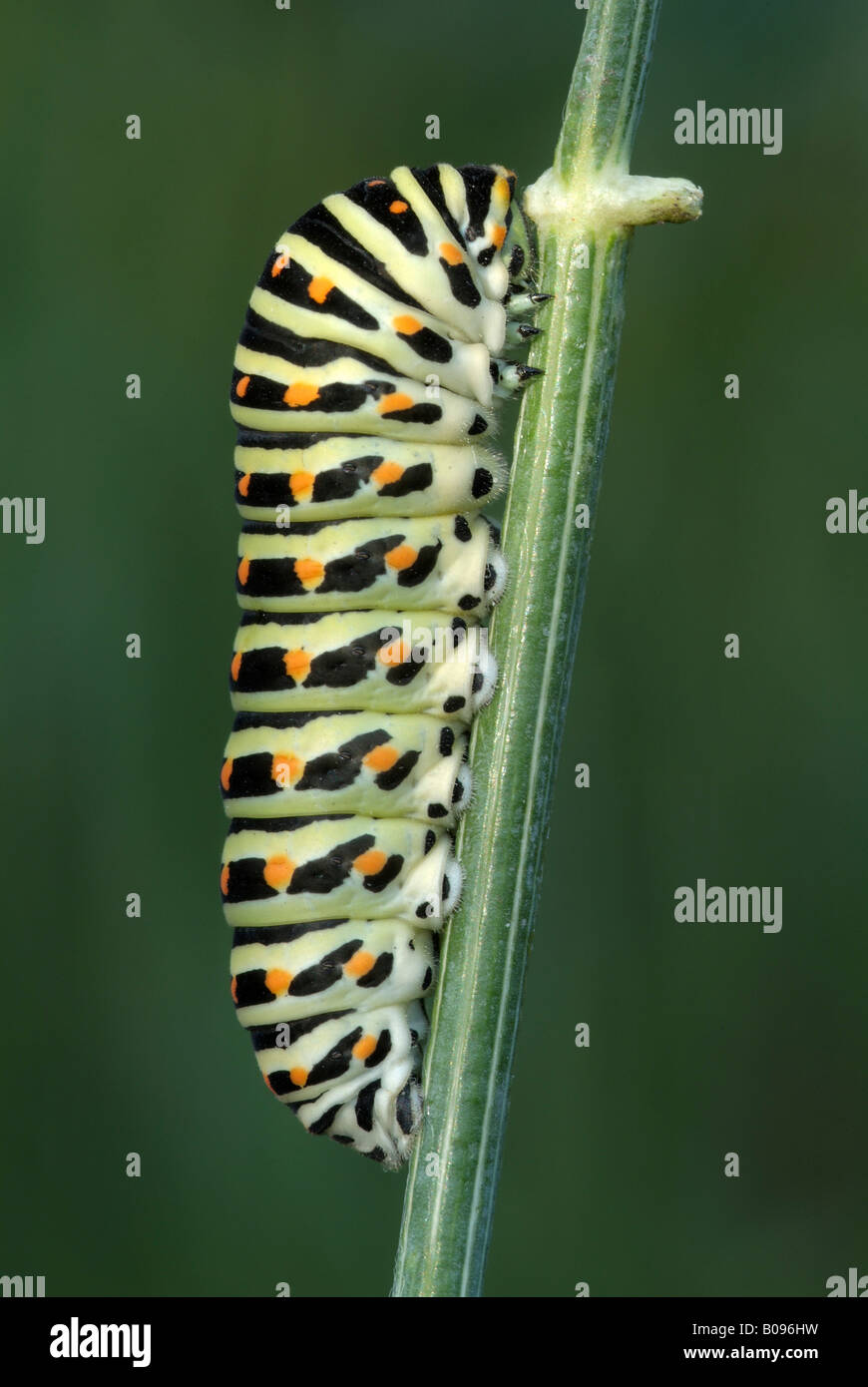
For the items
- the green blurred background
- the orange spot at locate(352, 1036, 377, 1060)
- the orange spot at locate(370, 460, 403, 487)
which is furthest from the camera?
the green blurred background

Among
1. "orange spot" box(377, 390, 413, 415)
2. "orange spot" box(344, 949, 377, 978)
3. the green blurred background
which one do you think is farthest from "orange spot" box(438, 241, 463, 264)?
the green blurred background

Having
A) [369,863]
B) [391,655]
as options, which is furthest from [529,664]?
[369,863]

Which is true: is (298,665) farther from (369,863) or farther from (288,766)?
(369,863)

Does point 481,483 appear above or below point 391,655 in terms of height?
above

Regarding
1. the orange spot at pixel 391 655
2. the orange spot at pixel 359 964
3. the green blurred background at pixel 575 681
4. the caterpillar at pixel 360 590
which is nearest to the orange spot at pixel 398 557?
the caterpillar at pixel 360 590

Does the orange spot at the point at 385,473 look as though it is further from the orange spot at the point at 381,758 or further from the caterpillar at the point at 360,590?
the orange spot at the point at 381,758

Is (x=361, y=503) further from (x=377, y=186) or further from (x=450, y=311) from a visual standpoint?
(x=377, y=186)

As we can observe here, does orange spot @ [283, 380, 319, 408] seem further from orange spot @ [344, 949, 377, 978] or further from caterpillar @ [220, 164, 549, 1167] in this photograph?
orange spot @ [344, 949, 377, 978]

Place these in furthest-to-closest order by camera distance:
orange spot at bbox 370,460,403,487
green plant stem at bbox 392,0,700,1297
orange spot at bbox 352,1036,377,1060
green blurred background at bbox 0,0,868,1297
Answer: green blurred background at bbox 0,0,868,1297, orange spot at bbox 352,1036,377,1060, orange spot at bbox 370,460,403,487, green plant stem at bbox 392,0,700,1297
